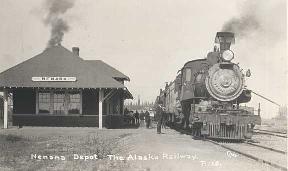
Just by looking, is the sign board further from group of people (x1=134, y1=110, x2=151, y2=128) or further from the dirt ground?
the dirt ground

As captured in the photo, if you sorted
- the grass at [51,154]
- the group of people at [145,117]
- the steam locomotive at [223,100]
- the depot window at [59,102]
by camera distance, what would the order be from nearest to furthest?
the grass at [51,154], the steam locomotive at [223,100], the depot window at [59,102], the group of people at [145,117]

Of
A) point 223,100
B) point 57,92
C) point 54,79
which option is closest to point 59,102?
point 57,92

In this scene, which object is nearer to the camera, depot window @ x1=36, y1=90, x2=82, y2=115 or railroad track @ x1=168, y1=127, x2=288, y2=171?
railroad track @ x1=168, y1=127, x2=288, y2=171

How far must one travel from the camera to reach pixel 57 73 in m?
22.3

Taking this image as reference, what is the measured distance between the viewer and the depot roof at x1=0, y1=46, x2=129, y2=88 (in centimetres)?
2177

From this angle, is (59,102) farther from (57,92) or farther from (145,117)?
(145,117)

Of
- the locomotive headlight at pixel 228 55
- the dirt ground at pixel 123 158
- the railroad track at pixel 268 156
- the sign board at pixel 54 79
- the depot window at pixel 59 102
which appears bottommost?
the railroad track at pixel 268 156

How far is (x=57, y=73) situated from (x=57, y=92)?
1056 mm

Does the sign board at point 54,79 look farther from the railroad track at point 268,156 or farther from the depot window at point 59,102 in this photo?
the railroad track at point 268,156

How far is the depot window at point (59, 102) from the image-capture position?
891 inches

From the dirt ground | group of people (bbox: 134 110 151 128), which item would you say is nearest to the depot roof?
group of people (bbox: 134 110 151 128)

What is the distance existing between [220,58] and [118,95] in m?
13.8

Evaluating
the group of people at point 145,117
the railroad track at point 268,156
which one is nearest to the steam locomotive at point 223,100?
the railroad track at point 268,156

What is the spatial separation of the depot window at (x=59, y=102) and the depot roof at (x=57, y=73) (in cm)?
89
